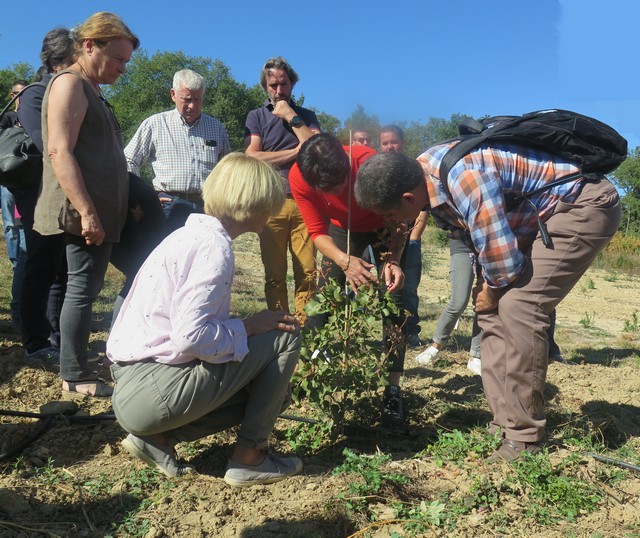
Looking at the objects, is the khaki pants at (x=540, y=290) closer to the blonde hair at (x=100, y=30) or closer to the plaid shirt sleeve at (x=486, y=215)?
the plaid shirt sleeve at (x=486, y=215)

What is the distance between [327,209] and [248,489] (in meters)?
1.74

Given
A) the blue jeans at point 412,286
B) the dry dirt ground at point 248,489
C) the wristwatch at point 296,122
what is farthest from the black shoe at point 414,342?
the wristwatch at point 296,122

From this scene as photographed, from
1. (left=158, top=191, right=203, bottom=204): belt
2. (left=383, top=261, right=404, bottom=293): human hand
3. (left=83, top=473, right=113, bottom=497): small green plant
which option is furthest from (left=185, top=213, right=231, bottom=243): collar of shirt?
(left=158, top=191, right=203, bottom=204): belt

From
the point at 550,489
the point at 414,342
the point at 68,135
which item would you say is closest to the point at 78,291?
the point at 68,135

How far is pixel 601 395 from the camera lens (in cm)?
436

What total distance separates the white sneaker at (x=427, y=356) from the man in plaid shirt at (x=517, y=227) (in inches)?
79.6

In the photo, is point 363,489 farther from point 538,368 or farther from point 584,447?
point 584,447

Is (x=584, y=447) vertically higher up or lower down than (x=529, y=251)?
lower down

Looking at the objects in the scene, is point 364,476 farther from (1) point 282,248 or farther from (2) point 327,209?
(1) point 282,248

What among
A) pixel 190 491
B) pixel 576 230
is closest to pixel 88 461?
pixel 190 491

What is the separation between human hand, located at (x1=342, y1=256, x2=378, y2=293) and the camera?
3340mm

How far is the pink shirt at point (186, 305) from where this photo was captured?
2.40 m

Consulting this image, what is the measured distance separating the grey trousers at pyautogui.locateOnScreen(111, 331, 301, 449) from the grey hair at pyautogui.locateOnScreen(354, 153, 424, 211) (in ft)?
2.33

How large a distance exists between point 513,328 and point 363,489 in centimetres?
102
